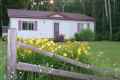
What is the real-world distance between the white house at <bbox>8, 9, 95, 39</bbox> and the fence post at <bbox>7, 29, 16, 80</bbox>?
37.7m

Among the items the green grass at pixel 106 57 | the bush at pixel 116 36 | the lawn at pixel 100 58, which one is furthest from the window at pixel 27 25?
the lawn at pixel 100 58

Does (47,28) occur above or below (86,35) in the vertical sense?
above

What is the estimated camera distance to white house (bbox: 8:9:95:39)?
150 feet

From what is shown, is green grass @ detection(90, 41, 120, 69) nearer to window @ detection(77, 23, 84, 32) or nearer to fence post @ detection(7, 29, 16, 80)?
fence post @ detection(7, 29, 16, 80)

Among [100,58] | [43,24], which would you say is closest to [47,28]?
[43,24]

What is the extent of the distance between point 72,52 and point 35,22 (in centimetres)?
3700

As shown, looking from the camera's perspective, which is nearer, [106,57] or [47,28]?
[106,57]

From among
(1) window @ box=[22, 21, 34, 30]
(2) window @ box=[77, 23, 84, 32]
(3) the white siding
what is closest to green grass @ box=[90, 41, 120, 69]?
(3) the white siding

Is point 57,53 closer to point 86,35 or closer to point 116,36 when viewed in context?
point 86,35

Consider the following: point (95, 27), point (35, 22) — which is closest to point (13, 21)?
point (35, 22)

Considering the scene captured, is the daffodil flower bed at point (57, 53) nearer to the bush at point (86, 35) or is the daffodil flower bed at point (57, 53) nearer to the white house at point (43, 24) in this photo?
the bush at point (86, 35)

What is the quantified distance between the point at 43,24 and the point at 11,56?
3980 centimetres

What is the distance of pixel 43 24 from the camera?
47000mm

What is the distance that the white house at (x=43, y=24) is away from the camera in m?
45.8
